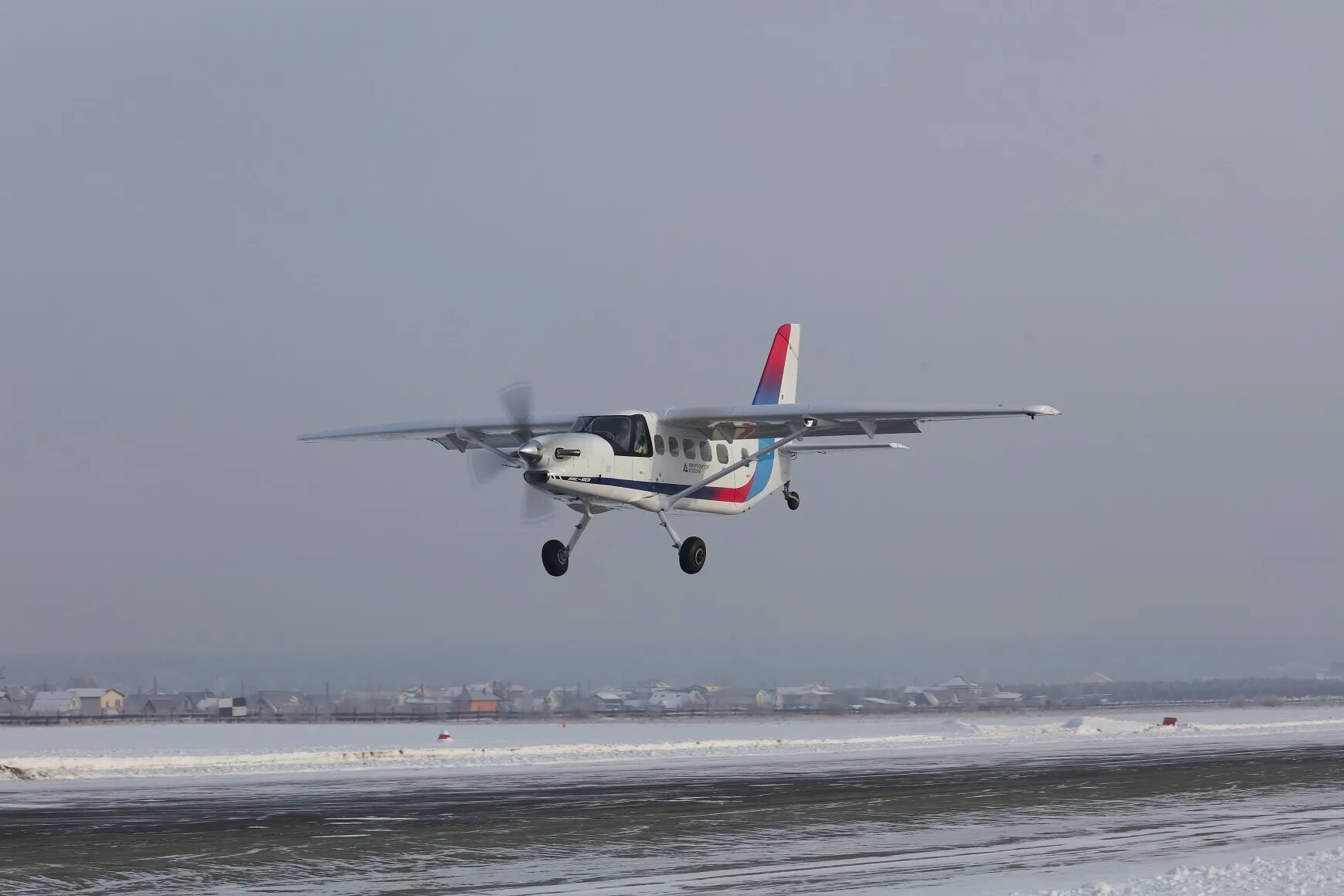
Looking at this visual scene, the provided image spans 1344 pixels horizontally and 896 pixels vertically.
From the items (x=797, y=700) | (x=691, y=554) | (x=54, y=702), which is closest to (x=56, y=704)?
(x=54, y=702)

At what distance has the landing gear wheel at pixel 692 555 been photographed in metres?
35.6

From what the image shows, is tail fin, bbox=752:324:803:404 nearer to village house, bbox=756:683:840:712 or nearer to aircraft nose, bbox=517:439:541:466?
aircraft nose, bbox=517:439:541:466

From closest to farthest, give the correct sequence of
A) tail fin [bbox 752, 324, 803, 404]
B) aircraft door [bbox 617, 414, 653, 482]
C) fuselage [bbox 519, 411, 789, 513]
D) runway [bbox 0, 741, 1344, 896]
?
runway [bbox 0, 741, 1344, 896]
fuselage [bbox 519, 411, 789, 513]
aircraft door [bbox 617, 414, 653, 482]
tail fin [bbox 752, 324, 803, 404]

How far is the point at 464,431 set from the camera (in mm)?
36406

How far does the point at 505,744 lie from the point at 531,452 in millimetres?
27509

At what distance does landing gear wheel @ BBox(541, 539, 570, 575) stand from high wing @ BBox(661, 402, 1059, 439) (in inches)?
157

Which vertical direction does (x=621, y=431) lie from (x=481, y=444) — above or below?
below

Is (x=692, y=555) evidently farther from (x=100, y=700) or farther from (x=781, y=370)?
(x=100, y=700)

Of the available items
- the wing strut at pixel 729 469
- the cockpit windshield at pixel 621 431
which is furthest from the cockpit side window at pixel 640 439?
the wing strut at pixel 729 469

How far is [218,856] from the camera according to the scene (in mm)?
18766

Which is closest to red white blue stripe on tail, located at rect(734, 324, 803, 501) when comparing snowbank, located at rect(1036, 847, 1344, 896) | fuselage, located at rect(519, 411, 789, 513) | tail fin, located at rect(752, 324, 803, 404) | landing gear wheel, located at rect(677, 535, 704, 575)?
tail fin, located at rect(752, 324, 803, 404)

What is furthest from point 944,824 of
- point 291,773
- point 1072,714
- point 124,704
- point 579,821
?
point 124,704

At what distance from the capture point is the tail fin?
4341 centimetres

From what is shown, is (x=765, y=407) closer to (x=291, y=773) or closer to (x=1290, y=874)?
(x=291, y=773)
